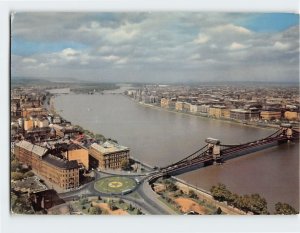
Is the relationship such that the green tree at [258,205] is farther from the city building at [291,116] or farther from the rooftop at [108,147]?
the rooftop at [108,147]

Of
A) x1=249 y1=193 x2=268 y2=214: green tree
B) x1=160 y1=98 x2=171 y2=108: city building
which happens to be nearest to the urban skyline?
x1=160 y1=98 x2=171 y2=108: city building

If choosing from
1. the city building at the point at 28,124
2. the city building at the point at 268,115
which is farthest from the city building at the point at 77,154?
the city building at the point at 268,115

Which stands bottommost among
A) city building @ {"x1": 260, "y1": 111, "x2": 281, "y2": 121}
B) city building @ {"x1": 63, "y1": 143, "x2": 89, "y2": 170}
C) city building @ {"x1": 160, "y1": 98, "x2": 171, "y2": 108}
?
city building @ {"x1": 63, "y1": 143, "x2": 89, "y2": 170}

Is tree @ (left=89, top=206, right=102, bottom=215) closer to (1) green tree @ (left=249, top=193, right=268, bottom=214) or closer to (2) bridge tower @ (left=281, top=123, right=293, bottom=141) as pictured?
(1) green tree @ (left=249, top=193, right=268, bottom=214)

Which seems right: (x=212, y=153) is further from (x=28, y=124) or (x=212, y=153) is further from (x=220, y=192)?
(x=28, y=124)
